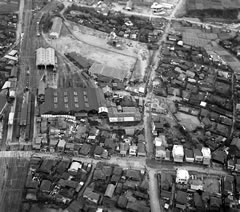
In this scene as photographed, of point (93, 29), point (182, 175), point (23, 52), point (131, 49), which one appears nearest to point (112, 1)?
point (93, 29)

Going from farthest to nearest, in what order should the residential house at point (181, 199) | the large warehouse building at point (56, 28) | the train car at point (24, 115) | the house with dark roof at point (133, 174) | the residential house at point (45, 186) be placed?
the large warehouse building at point (56, 28)
the train car at point (24, 115)
the house with dark roof at point (133, 174)
the residential house at point (45, 186)
the residential house at point (181, 199)

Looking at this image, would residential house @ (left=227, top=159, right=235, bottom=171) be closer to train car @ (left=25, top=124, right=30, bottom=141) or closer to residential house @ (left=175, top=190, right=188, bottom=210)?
residential house @ (left=175, top=190, right=188, bottom=210)

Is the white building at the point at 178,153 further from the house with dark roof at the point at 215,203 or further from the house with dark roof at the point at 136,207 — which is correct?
the house with dark roof at the point at 136,207

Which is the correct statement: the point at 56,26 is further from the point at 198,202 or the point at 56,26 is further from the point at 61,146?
the point at 198,202

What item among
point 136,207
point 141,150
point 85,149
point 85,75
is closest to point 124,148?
point 141,150

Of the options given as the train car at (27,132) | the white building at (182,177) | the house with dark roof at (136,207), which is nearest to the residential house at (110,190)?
the house with dark roof at (136,207)

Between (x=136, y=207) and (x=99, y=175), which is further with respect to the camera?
(x=99, y=175)

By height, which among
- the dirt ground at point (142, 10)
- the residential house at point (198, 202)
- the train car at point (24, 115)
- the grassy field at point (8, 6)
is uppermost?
the dirt ground at point (142, 10)
